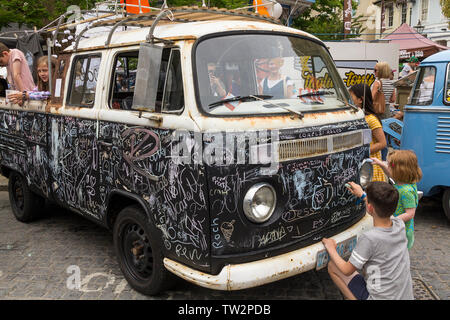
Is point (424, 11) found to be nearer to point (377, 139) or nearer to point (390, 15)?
point (390, 15)

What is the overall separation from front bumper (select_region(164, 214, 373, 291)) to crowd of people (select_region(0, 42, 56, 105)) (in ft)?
10.9

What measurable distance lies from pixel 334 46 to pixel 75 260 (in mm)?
10584

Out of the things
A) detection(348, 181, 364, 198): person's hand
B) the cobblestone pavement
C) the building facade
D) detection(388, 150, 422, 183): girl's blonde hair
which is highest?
the building facade

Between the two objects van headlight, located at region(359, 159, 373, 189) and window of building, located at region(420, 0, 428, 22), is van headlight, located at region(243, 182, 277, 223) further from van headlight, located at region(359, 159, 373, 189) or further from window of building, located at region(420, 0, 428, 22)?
window of building, located at region(420, 0, 428, 22)

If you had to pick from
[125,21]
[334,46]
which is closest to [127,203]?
[125,21]

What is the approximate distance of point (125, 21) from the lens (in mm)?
3918

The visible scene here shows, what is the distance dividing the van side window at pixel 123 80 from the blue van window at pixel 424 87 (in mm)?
3791

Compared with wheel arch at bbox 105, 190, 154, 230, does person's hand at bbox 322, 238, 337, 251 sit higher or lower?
lower

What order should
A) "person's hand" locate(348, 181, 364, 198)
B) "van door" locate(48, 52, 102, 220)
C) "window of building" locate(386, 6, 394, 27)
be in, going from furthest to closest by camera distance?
1. "window of building" locate(386, 6, 394, 27)
2. "van door" locate(48, 52, 102, 220)
3. "person's hand" locate(348, 181, 364, 198)

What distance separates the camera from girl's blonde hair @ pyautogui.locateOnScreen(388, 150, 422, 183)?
11.3 ft

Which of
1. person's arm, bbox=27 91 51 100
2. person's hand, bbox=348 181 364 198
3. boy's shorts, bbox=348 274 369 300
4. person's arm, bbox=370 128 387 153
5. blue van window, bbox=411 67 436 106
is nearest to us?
boy's shorts, bbox=348 274 369 300

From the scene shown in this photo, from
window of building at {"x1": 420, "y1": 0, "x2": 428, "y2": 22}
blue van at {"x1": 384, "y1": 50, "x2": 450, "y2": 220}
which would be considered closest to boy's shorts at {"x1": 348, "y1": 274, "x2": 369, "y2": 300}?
blue van at {"x1": 384, "y1": 50, "x2": 450, "y2": 220}

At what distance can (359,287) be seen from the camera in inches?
120

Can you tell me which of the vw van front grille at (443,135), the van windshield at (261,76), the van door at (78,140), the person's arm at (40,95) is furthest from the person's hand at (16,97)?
the vw van front grille at (443,135)
